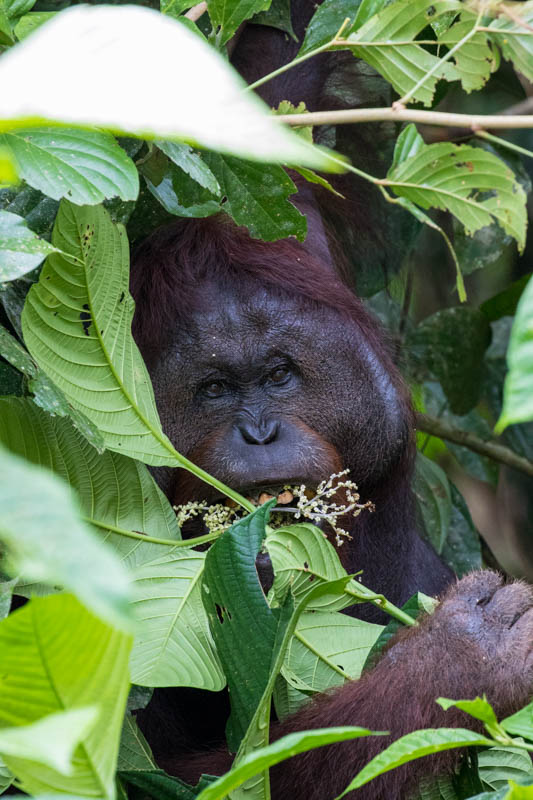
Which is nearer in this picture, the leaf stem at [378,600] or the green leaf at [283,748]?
the green leaf at [283,748]

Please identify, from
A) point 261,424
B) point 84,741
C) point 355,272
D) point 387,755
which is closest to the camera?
point 84,741

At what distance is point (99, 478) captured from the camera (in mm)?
1718

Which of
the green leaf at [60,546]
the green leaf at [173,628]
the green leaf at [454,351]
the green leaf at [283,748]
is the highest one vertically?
the green leaf at [60,546]

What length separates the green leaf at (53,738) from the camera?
0.56 meters

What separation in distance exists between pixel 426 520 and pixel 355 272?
2.77 ft

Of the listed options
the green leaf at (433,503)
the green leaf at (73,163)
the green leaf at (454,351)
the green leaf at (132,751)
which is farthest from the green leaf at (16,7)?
the green leaf at (454,351)

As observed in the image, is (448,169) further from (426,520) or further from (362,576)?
(426,520)

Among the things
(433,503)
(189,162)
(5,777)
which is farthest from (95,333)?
(433,503)

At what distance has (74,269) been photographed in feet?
5.30

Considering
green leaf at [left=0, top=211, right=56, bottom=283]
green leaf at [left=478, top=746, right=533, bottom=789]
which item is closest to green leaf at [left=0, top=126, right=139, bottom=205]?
green leaf at [left=0, top=211, right=56, bottom=283]

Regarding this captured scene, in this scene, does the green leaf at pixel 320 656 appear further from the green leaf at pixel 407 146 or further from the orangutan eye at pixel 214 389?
the green leaf at pixel 407 146

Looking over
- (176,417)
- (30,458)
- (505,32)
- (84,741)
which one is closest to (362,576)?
(176,417)

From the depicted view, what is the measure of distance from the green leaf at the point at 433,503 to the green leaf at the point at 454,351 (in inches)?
16.6

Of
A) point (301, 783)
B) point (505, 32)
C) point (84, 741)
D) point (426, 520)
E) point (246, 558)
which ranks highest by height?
point (505, 32)
